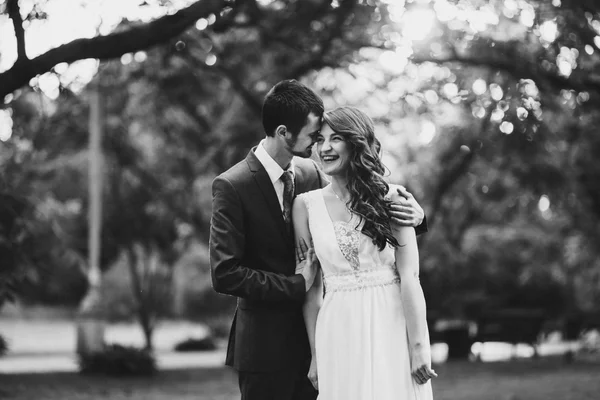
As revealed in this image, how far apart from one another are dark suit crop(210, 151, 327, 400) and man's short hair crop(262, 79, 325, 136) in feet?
0.97

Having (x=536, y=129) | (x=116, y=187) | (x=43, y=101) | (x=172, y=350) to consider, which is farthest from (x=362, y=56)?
(x=172, y=350)

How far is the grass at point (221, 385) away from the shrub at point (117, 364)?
339mm

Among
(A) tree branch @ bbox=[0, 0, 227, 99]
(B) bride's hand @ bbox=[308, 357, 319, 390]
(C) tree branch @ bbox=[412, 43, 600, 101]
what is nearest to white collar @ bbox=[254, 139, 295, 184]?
(B) bride's hand @ bbox=[308, 357, 319, 390]

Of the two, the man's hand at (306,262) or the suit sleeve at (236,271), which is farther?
the man's hand at (306,262)

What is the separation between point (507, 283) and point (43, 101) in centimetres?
1782

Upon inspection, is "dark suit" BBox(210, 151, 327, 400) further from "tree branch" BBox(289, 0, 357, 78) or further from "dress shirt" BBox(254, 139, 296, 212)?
"tree branch" BBox(289, 0, 357, 78)

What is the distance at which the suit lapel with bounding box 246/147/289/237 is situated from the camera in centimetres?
446

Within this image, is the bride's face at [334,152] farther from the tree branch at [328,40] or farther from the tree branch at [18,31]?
the tree branch at [328,40]

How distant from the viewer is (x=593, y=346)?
22.2m

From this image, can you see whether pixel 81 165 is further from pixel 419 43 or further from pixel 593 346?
pixel 593 346

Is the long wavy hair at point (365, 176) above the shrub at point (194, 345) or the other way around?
above

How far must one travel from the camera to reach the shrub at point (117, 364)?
16.5m

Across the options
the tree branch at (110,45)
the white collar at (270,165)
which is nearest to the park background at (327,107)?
the tree branch at (110,45)

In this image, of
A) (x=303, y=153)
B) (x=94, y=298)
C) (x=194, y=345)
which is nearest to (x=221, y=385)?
(x=94, y=298)
